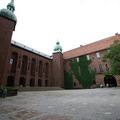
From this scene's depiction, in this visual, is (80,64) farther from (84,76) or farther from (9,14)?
(9,14)

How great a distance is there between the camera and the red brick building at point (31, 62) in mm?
21312

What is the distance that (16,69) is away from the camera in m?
24.2

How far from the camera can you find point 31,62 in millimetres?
29750

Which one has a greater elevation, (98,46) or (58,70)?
(98,46)

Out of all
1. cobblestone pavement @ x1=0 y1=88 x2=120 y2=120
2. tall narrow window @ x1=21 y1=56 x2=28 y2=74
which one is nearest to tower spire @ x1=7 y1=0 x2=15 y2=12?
tall narrow window @ x1=21 y1=56 x2=28 y2=74

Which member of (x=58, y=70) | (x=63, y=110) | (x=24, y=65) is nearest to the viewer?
(x=63, y=110)

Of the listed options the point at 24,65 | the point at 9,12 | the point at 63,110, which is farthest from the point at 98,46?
the point at 63,110

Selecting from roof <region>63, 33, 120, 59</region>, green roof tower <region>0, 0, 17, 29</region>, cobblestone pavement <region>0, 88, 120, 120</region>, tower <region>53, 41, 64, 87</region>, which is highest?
green roof tower <region>0, 0, 17, 29</region>

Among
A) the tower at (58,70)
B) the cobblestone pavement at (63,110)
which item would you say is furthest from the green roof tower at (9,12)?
the cobblestone pavement at (63,110)

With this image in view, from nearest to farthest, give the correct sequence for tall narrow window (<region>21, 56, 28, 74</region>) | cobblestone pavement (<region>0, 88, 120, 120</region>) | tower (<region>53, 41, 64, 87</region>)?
1. cobblestone pavement (<region>0, 88, 120, 120</region>)
2. tall narrow window (<region>21, 56, 28, 74</region>)
3. tower (<region>53, 41, 64, 87</region>)

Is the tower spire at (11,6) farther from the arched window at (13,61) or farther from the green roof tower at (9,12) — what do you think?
the arched window at (13,61)

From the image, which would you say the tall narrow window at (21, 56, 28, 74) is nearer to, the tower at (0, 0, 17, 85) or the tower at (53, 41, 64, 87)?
the tower at (0, 0, 17, 85)

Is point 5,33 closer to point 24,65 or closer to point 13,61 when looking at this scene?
point 13,61

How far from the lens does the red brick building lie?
69.9 ft
